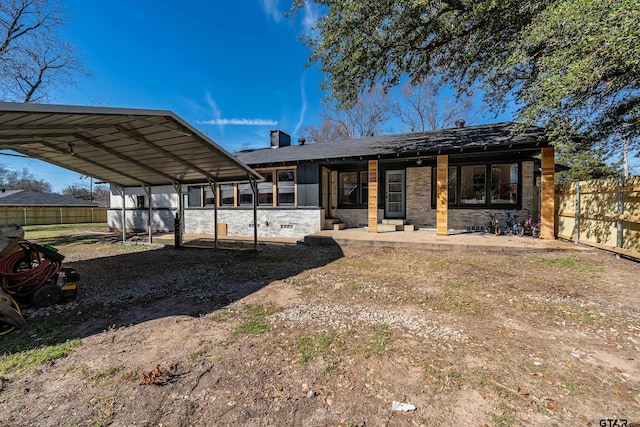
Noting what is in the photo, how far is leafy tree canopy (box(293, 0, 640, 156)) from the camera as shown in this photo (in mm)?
4918

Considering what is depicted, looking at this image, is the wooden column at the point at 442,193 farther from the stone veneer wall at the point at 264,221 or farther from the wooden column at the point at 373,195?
the stone veneer wall at the point at 264,221

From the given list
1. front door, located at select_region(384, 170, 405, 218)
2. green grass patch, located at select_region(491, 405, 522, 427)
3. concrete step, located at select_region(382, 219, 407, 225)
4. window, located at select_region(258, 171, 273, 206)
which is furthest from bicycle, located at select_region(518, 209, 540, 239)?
window, located at select_region(258, 171, 273, 206)

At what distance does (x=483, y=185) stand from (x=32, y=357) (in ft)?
38.8

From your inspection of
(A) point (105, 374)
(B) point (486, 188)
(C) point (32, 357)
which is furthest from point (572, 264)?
(C) point (32, 357)

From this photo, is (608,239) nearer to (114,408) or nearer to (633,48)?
(633,48)

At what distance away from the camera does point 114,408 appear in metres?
2.00

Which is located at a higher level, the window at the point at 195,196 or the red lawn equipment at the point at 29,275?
the window at the point at 195,196

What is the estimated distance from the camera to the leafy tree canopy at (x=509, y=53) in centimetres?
492

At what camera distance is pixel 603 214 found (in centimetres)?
661

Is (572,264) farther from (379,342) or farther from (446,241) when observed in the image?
(379,342)

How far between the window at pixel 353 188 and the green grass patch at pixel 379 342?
8.69 m

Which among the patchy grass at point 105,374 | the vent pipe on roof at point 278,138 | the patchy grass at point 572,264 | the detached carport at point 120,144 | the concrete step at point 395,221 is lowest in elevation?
the patchy grass at point 105,374

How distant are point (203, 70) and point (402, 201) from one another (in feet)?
50.3

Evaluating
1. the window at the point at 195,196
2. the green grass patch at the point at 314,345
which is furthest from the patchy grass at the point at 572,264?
the window at the point at 195,196
